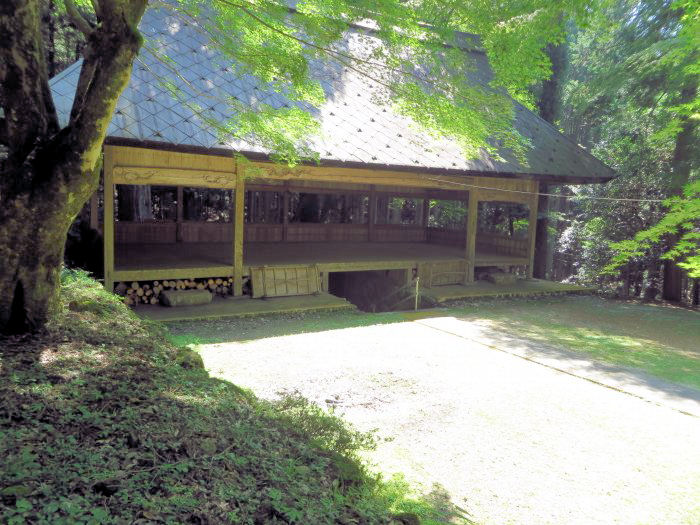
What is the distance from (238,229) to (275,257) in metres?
2.00

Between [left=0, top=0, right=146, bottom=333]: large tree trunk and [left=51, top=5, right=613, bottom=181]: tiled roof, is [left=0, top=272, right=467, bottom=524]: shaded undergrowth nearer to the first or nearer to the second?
[left=0, top=0, right=146, bottom=333]: large tree trunk

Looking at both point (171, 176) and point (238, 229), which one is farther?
point (238, 229)

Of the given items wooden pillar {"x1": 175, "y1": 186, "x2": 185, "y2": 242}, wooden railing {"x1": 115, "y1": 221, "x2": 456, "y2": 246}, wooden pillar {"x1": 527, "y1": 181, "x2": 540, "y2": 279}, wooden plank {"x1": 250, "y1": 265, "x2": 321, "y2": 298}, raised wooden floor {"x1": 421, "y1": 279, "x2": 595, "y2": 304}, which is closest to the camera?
wooden plank {"x1": 250, "y1": 265, "x2": 321, "y2": 298}

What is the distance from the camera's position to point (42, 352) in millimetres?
3850

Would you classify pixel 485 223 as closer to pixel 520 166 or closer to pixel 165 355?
pixel 520 166

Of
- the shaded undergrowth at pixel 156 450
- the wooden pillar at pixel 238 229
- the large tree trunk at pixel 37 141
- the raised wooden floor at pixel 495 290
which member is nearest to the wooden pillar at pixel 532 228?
the raised wooden floor at pixel 495 290

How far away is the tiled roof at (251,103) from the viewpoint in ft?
26.1

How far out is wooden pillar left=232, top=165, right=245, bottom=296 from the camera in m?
9.16

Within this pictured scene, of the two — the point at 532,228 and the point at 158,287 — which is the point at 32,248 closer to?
the point at 158,287

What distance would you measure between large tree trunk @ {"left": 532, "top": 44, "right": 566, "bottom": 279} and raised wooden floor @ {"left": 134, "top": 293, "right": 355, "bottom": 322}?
27.0 ft

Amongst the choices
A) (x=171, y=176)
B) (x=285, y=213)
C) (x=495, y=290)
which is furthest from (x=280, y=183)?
(x=495, y=290)

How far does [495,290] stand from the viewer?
473 inches

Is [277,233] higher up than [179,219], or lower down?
lower down

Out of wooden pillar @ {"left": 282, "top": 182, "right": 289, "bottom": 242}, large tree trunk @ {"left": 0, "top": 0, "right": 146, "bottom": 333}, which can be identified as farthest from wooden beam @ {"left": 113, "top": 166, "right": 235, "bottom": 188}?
wooden pillar @ {"left": 282, "top": 182, "right": 289, "bottom": 242}
